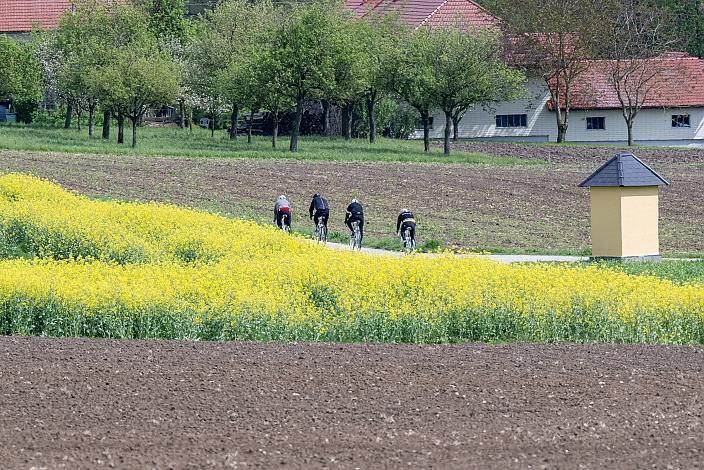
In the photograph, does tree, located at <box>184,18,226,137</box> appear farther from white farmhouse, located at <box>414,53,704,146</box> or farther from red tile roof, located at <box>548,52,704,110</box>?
red tile roof, located at <box>548,52,704,110</box>

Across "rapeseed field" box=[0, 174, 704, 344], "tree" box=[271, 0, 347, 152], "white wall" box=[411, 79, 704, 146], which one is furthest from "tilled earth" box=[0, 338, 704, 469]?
"white wall" box=[411, 79, 704, 146]

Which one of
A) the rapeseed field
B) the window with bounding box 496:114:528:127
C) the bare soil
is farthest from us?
the window with bounding box 496:114:528:127

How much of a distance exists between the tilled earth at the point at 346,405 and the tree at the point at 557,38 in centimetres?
4963

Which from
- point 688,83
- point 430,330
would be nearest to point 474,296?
point 430,330

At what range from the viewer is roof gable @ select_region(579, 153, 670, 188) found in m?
22.1

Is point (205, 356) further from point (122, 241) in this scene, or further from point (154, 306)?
point (122, 241)

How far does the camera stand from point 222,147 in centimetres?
5112

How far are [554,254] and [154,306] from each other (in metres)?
12.0

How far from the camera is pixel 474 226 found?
29922 millimetres

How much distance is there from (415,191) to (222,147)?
1601 cm

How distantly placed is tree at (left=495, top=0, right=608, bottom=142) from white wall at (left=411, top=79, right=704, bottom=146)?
1.40 meters

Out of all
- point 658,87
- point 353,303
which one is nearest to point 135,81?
point 658,87

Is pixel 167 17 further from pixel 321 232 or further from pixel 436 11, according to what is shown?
pixel 321 232

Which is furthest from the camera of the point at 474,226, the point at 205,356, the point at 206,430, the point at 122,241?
the point at 474,226
